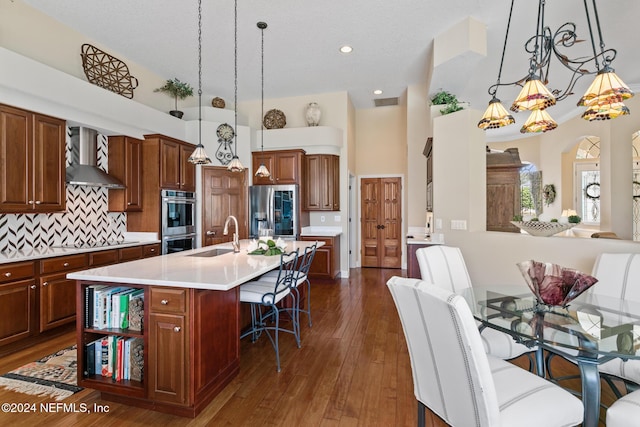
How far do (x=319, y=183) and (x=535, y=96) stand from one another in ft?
13.0

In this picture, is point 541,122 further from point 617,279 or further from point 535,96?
point 617,279

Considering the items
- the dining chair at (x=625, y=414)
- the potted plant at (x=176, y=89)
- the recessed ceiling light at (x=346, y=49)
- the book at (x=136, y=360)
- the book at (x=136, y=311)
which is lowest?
the book at (x=136, y=360)

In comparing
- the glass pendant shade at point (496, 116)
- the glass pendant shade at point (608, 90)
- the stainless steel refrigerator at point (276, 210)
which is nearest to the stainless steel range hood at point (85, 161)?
the stainless steel refrigerator at point (276, 210)

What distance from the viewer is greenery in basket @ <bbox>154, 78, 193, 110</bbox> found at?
193 inches

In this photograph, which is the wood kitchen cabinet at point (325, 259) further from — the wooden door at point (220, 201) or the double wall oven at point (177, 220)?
the double wall oven at point (177, 220)

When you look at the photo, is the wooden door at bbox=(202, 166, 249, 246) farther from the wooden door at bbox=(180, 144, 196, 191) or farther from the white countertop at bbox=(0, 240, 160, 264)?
the white countertop at bbox=(0, 240, 160, 264)

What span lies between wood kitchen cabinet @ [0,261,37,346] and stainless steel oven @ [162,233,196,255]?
1.62 meters

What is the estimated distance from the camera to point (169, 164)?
15.1 ft

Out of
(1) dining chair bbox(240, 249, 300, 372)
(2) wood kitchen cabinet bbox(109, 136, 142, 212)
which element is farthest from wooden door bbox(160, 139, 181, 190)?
(1) dining chair bbox(240, 249, 300, 372)

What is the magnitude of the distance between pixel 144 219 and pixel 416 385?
4.26 metres

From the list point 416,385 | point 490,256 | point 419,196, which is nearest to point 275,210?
point 419,196

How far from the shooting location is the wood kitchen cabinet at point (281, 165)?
5.45 meters

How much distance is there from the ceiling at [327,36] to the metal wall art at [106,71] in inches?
6.3

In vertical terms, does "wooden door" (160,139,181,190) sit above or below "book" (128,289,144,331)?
above
